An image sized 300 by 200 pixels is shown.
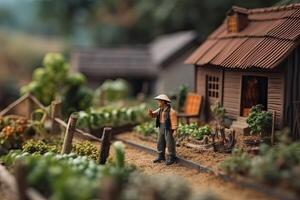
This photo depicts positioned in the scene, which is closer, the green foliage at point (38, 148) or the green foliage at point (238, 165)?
the green foliage at point (238, 165)

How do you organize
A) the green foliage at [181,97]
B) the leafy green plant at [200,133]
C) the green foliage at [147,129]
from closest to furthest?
the leafy green plant at [200,133]
the green foliage at [147,129]
the green foliage at [181,97]

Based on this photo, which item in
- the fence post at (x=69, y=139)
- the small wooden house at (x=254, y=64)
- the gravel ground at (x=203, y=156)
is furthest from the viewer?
the small wooden house at (x=254, y=64)

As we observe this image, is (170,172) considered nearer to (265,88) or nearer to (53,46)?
(265,88)

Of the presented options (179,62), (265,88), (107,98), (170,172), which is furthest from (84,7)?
(170,172)

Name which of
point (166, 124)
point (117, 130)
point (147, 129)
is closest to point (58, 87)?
point (117, 130)

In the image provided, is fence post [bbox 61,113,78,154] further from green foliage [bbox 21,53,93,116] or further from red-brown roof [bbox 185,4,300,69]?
green foliage [bbox 21,53,93,116]

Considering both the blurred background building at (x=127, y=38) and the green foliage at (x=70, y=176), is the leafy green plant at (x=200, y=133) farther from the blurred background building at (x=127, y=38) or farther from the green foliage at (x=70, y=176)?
the blurred background building at (x=127, y=38)

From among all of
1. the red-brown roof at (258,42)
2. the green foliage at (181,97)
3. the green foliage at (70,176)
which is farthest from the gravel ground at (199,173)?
the red-brown roof at (258,42)
